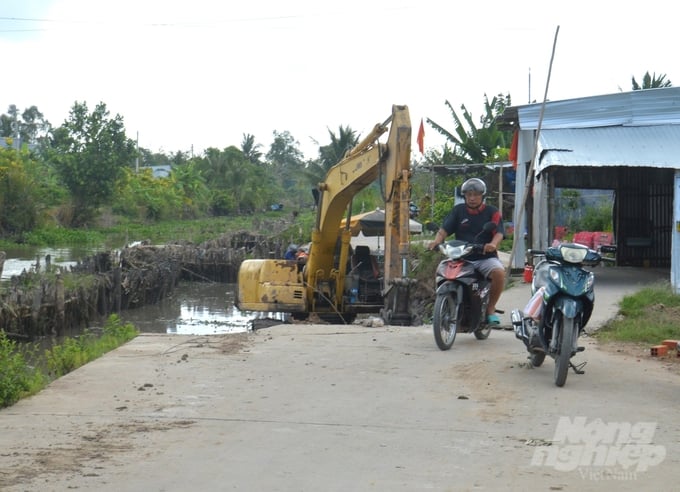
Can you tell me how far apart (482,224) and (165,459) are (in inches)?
205

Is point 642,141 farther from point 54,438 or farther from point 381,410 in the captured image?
point 54,438

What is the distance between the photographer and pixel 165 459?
526 centimetres

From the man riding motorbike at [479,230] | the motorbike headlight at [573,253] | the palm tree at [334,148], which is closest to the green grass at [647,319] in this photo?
the man riding motorbike at [479,230]

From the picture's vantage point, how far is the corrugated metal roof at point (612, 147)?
15.2 metres

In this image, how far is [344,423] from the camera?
620cm

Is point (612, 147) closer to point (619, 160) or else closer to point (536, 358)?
point (619, 160)

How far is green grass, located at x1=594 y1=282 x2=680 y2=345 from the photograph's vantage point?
10.1 m

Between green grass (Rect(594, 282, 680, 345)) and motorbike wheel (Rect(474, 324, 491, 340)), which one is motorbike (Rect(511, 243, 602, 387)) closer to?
motorbike wheel (Rect(474, 324, 491, 340))

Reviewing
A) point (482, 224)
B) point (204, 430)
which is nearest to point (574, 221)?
point (482, 224)

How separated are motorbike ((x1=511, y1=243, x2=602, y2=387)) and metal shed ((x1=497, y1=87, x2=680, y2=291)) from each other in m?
6.59

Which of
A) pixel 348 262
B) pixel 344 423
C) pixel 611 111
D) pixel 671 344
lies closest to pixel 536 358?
pixel 671 344

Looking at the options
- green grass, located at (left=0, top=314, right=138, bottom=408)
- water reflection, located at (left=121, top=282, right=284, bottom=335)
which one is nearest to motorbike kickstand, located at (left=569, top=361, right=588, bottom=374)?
green grass, located at (left=0, top=314, right=138, bottom=408)

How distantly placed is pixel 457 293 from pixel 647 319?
3.18 meters

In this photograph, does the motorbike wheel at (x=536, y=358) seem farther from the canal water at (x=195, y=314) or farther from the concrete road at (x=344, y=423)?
the canal water at (x=195, y=314)
